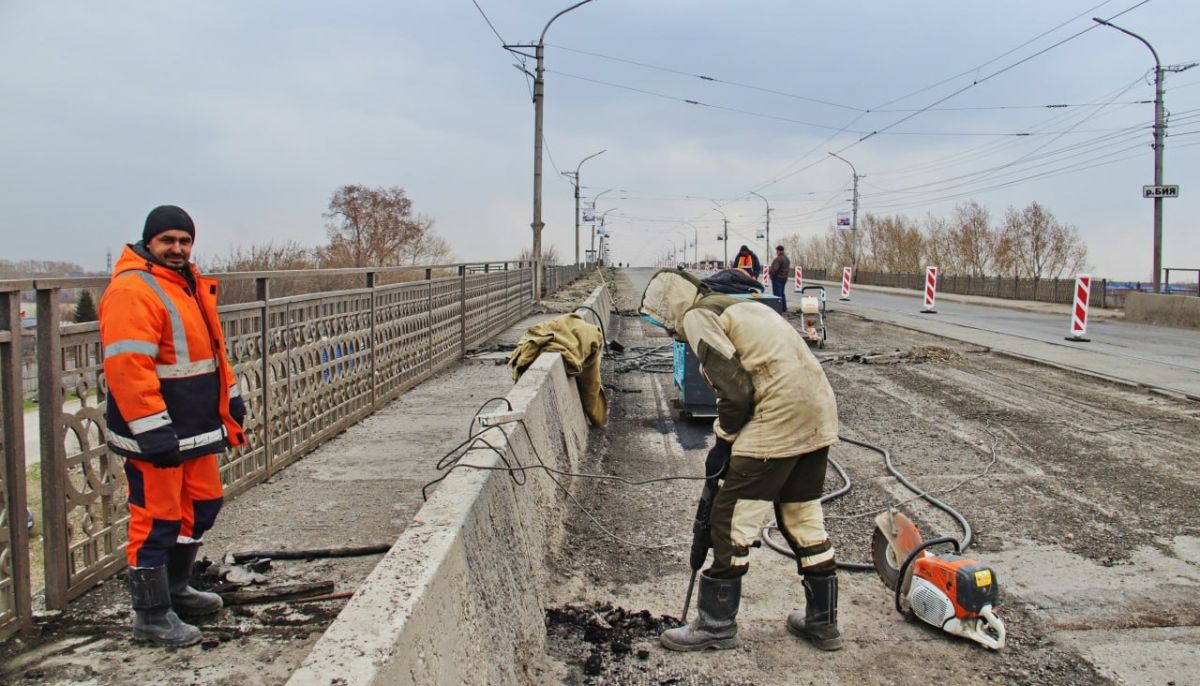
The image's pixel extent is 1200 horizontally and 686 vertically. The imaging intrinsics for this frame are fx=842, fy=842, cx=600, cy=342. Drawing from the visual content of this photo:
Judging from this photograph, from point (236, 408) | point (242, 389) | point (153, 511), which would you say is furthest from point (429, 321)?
point (153, 511)

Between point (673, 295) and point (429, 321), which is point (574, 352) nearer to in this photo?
point (429, 321)

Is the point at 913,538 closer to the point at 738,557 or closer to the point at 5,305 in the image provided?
the point at 738,557

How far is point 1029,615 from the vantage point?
4.14 metres

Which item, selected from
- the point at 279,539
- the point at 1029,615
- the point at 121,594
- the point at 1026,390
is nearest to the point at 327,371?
the point at 279,539

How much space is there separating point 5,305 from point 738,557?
3217 millimetres

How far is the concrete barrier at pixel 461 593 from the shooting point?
2.24m

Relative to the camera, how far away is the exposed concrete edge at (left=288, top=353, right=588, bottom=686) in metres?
2.23

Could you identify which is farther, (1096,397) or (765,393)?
(1096,397)

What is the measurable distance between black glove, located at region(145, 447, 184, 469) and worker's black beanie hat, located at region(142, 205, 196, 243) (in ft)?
2.90

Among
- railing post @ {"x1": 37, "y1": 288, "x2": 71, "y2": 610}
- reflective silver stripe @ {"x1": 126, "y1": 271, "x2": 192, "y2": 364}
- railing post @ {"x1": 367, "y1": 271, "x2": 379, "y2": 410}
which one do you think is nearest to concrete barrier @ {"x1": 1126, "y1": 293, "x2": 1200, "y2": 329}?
railing post @ {"x1": 367, "y1": 271, "x2": 379, "y2": 410}

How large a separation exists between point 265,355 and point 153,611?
2669 millimetres

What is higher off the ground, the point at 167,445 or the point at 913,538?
the point at 167,445

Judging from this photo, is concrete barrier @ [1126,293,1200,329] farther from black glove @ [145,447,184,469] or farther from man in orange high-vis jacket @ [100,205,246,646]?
black glove @ [145,447,184,469]

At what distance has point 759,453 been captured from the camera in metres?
3.74
